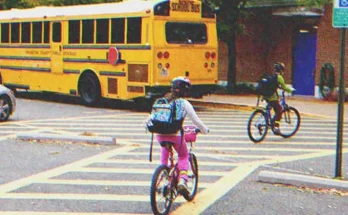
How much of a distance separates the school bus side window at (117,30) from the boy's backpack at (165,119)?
13.1 m

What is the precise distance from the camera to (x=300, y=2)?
23594mm

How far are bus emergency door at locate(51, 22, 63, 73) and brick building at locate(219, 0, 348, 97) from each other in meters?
8.13

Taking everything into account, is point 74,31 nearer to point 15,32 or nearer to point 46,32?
point 46,32

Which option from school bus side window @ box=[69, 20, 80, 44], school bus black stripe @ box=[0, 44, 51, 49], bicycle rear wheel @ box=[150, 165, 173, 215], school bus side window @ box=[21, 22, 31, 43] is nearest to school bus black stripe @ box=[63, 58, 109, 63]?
school bus side window @ box=[69, 20, 80, 44]

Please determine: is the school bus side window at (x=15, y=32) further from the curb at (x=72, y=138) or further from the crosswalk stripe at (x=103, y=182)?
the crosswalk stripe at (x=103, y=182)

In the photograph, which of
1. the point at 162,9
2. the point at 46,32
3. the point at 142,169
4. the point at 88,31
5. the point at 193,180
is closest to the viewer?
the point at 193,180

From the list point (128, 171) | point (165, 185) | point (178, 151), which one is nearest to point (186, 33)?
point (128, 171)

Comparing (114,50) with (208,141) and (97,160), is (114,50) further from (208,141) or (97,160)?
(97,160)

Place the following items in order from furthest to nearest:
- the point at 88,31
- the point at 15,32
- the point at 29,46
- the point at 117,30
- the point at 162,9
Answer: the point at 15,32 < the point at 29,46 < the point at 88,31 < the point at 117,30 < the point at 162,9

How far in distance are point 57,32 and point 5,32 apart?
11.1ft

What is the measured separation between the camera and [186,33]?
815 inches

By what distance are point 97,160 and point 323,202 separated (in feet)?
13.9

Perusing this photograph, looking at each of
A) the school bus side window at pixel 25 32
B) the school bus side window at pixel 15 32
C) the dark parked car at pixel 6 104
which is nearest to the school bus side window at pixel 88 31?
the school bus side window at pixel 25 32

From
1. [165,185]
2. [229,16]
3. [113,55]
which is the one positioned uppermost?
[229,16]
